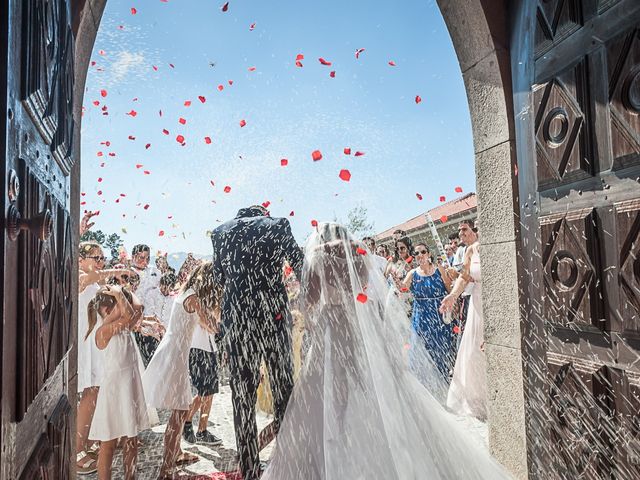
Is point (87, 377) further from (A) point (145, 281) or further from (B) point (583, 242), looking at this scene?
(B) point (583, 242)

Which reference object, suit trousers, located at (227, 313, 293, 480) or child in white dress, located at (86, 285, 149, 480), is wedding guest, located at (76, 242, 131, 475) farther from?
suit trousers, located at (227, 313, 293, 480)

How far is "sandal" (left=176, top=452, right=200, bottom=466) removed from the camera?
14.6 ft

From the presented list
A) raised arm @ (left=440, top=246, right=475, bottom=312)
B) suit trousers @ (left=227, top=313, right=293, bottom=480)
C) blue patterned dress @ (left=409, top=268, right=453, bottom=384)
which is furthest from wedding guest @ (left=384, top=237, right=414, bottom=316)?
suit trousers @ (left=227, top=313, right=293, bottom=480)

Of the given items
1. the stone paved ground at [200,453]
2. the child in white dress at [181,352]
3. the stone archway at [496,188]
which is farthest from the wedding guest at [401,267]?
the stone archway at [496,188]

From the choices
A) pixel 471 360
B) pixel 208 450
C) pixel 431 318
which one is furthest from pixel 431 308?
pixel 208 450

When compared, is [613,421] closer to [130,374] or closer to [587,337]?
[587,337]

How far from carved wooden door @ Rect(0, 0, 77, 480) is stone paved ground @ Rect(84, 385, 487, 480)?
260cm

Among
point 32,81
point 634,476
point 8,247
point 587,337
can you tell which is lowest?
point 634,476

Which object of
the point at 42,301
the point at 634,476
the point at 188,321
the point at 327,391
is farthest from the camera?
the point at 188,321

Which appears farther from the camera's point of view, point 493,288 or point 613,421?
point 493,288

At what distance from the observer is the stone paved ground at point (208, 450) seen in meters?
4.32

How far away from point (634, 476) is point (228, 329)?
2.85 meters

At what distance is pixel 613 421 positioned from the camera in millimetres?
2502

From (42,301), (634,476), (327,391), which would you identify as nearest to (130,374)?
(327,391)
